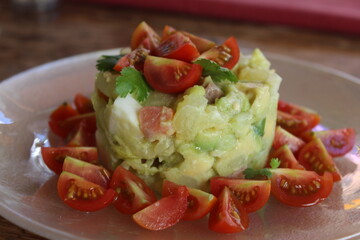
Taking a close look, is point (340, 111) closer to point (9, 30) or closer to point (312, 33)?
point (312, 33)

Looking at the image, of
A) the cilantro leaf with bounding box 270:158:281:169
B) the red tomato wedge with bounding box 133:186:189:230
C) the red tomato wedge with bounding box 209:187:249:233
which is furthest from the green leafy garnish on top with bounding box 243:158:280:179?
the red tomato wedge with bounding box 133:186:189:230

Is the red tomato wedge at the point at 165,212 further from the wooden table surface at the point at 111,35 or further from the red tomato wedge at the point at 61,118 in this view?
the wooden table surface at the point at 111,35

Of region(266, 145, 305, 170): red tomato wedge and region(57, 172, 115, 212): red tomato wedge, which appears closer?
region(57, 172, 115, 212): red tomato wedge

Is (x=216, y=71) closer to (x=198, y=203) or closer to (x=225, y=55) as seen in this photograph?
(x=225, y=55)

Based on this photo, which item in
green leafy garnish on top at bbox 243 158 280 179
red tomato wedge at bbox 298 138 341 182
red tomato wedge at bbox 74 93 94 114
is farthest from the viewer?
red tomato wedge at bbox 74 93 94 114

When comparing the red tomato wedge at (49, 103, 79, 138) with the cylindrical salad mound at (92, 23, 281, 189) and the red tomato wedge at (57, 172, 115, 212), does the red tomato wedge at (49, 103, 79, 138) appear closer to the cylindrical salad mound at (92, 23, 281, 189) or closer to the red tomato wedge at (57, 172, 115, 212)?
the cylindrical salad mound at (92, 23, 281, 189)

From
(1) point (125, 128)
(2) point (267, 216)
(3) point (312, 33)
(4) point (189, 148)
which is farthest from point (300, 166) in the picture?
(3) point (312, 33)
